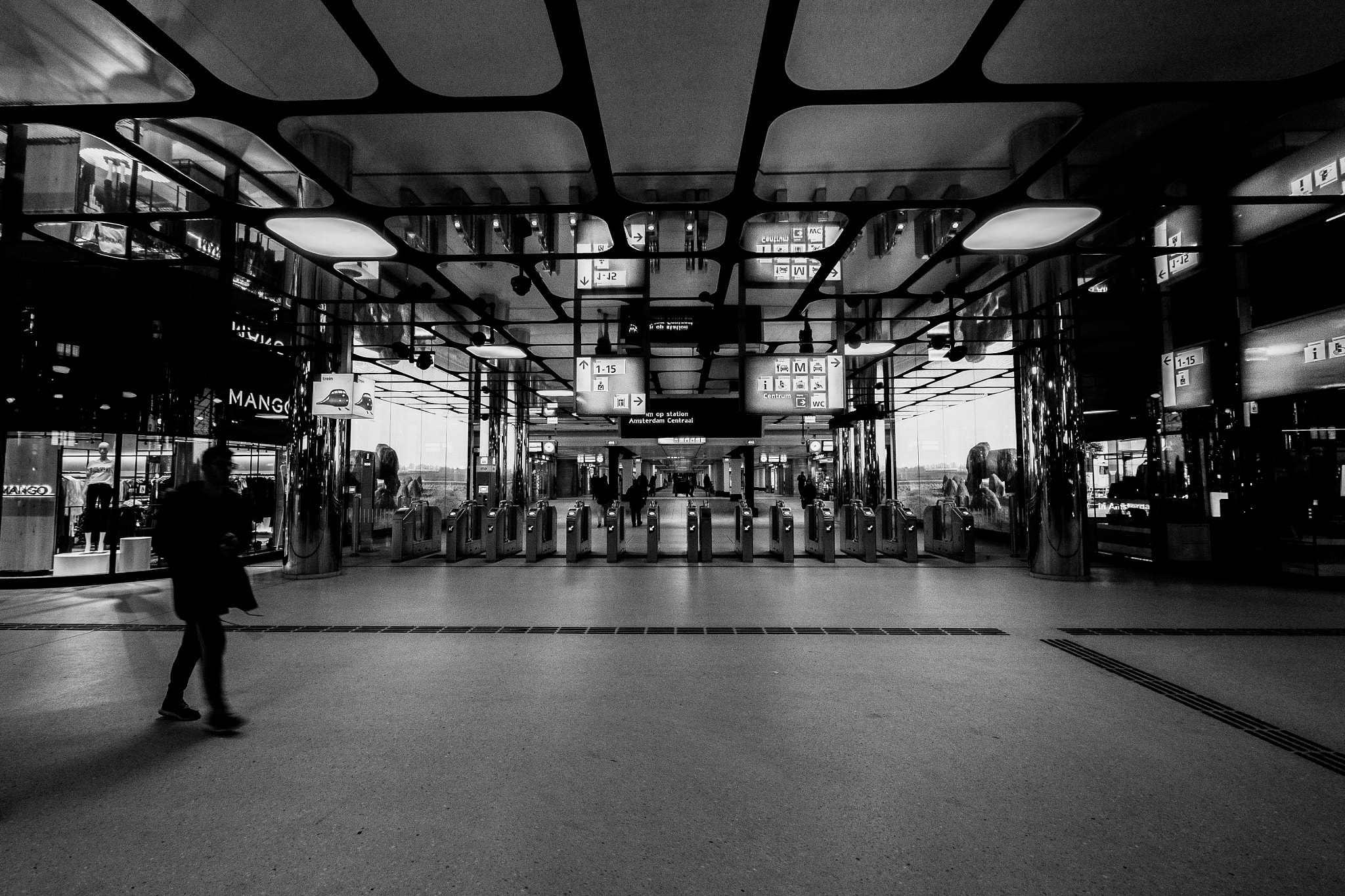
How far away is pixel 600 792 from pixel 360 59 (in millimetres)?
5140

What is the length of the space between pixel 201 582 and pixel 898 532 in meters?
11.4

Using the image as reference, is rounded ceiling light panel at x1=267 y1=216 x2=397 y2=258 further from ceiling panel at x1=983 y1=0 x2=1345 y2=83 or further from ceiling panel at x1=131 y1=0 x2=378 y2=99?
ceiling panel at x1=983 y1=0 x2=1345 y2=83

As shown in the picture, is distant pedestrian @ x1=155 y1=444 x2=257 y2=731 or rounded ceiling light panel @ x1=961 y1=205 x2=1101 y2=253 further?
rounded ceiling light panel @ x1=961 y1=205 x2=1101 y2=253

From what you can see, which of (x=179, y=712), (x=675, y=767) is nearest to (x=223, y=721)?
(x=179, y=712)

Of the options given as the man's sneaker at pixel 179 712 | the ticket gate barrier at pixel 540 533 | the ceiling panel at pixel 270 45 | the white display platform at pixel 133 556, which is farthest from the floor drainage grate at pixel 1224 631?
the white display platform at pixel 133 556

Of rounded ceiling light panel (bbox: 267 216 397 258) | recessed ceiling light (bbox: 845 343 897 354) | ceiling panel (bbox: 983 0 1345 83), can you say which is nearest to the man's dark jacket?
rounded ceiling light panel (bbox: 267 216 397 258)

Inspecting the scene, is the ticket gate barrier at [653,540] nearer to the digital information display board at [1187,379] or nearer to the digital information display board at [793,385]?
the digital information display board at [793,385]

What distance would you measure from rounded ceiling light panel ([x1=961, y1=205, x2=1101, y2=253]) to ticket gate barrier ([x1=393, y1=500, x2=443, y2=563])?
9.73 meters

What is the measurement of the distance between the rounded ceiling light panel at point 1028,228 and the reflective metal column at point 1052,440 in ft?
7.91

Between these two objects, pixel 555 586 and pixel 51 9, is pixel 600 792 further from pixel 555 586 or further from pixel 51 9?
pixel 51 9

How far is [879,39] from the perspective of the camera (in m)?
4.39

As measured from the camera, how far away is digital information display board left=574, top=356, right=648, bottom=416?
8.79 meters

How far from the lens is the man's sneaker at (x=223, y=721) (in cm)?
318

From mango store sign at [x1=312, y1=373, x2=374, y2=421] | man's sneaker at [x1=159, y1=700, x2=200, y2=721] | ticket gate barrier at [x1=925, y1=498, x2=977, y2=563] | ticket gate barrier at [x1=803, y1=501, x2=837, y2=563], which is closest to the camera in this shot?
man's sneaker at [x1=159, y1=700, x2=200, y2=721]
